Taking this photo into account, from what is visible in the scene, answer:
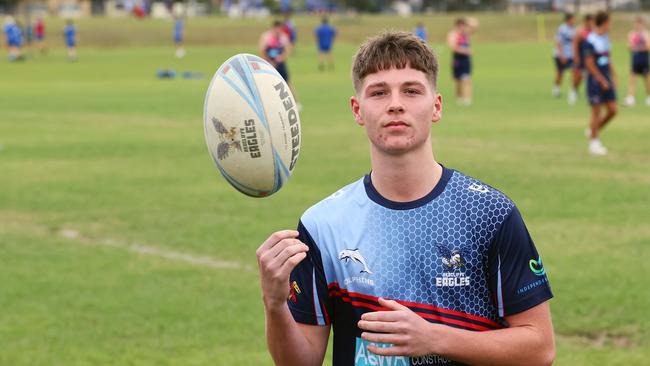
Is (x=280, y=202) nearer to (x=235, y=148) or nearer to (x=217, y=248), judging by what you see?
(x=217, y=248)

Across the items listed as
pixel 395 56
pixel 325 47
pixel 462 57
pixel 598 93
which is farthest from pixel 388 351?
pixel 325 47

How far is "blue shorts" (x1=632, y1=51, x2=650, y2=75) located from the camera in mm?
27891

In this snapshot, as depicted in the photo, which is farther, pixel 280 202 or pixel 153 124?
pixel 153 124

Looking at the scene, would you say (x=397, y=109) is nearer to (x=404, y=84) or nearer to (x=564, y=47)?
(x=404, y=84)

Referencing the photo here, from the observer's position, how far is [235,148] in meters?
4.06

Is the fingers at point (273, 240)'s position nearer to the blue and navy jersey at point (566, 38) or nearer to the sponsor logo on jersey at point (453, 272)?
the sponsor logo on jersey at point (453, 272)

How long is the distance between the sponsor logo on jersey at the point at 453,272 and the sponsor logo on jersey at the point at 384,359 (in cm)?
26

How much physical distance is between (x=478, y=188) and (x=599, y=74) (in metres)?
14.0

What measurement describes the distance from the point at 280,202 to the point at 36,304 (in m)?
4.97

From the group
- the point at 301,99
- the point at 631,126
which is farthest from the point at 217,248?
the point at 301,99

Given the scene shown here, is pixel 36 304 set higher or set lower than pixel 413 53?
lower

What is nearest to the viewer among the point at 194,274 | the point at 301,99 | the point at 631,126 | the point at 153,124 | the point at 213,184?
the point at 194,274

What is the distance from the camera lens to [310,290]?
12.8 feet

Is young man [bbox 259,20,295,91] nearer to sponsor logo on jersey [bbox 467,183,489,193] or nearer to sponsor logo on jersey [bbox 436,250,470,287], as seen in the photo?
sponsor logo on jersey [bbox 467,183,489,193]
